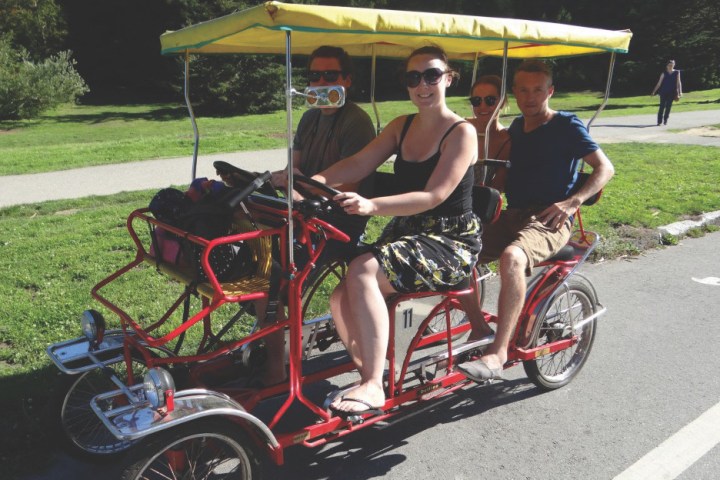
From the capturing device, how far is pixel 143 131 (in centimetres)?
1906

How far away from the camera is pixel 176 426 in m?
2.38

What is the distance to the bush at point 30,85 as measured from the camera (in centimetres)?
2156

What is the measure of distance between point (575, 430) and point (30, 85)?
23.3 metres

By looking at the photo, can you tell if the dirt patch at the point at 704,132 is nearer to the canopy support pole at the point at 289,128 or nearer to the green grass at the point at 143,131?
the green grass at the point at 143,131

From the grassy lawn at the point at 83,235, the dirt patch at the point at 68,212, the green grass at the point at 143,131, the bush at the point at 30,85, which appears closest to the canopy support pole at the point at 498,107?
the green grass at the point at 143,131

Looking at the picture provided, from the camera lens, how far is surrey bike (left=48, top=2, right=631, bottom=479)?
242 cm

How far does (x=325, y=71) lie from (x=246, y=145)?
976 cm

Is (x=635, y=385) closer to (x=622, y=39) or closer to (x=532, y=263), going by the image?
(x=532, y=263)

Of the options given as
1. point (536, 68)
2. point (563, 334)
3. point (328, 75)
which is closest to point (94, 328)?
point (328, 75)

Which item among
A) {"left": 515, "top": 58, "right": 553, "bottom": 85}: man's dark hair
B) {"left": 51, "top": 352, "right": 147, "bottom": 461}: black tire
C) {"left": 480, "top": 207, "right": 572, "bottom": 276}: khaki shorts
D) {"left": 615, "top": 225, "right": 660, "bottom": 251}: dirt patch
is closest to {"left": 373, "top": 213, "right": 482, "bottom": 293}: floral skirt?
{"left": 480, "top": 207, "right": 572, "bottom": 276}: khaki shorts

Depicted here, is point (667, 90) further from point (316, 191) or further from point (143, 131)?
point (316, 191)

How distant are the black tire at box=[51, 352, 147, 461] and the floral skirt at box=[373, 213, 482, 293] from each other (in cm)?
132

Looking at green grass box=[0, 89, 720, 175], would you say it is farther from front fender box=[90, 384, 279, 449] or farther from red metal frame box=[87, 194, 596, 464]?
front fender box=[90, 384, 279, 449]

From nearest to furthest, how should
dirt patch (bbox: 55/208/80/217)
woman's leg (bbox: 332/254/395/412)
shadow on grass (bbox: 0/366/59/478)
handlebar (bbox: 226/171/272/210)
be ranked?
handlebar (bbox: 226/171/272/210) → woman's leg (bbox: 332/254/395/412) → shadow on grass (bbox: 0/366/59/478) → dirt patch (bbox: 55/208/80/217)
